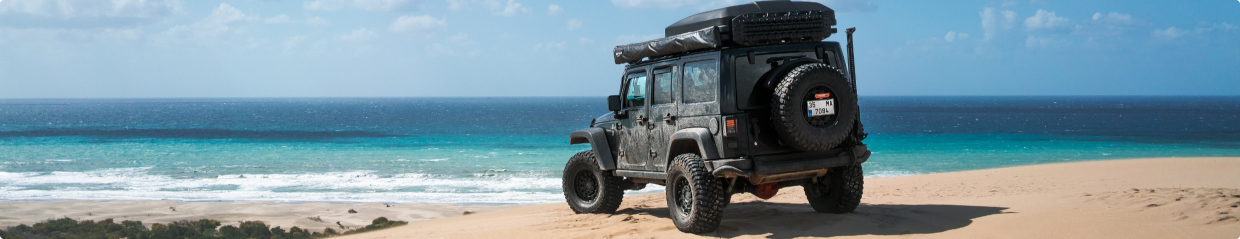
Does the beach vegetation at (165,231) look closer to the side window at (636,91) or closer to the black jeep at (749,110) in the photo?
the side window at (636,91)

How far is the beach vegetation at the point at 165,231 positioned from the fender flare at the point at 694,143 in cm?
480

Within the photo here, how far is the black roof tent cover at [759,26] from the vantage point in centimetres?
755

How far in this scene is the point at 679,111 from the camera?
8102mm

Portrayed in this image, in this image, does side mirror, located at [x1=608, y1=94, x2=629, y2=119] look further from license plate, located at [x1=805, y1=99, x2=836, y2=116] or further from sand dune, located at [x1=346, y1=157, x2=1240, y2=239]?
license plate, located at [x1=805, y1=99, x2=836, y2=116]

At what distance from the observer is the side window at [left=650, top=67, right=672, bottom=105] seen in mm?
8383

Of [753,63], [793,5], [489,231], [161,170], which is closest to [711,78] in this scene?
[753,63]

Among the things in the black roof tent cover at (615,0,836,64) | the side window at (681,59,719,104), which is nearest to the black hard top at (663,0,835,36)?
the black roof tent cover at (615,0,836,64)

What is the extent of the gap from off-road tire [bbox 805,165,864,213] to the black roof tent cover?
4.67 feet

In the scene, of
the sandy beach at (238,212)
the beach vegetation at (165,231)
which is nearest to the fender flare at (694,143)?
the beach vegetation at (165,231)

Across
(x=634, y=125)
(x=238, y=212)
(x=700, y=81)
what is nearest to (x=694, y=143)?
(x=700, y=81)

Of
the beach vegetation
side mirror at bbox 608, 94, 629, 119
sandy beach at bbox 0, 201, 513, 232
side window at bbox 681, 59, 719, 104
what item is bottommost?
sandy beach at bbox 0, 201, 513, 232

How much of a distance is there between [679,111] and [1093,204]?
457 cm

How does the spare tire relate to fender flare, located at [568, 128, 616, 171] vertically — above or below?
above

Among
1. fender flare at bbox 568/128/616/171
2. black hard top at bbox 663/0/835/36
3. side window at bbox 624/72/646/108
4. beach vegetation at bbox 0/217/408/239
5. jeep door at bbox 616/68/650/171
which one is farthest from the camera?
beach vegetation at bbox 0/217/408/239
